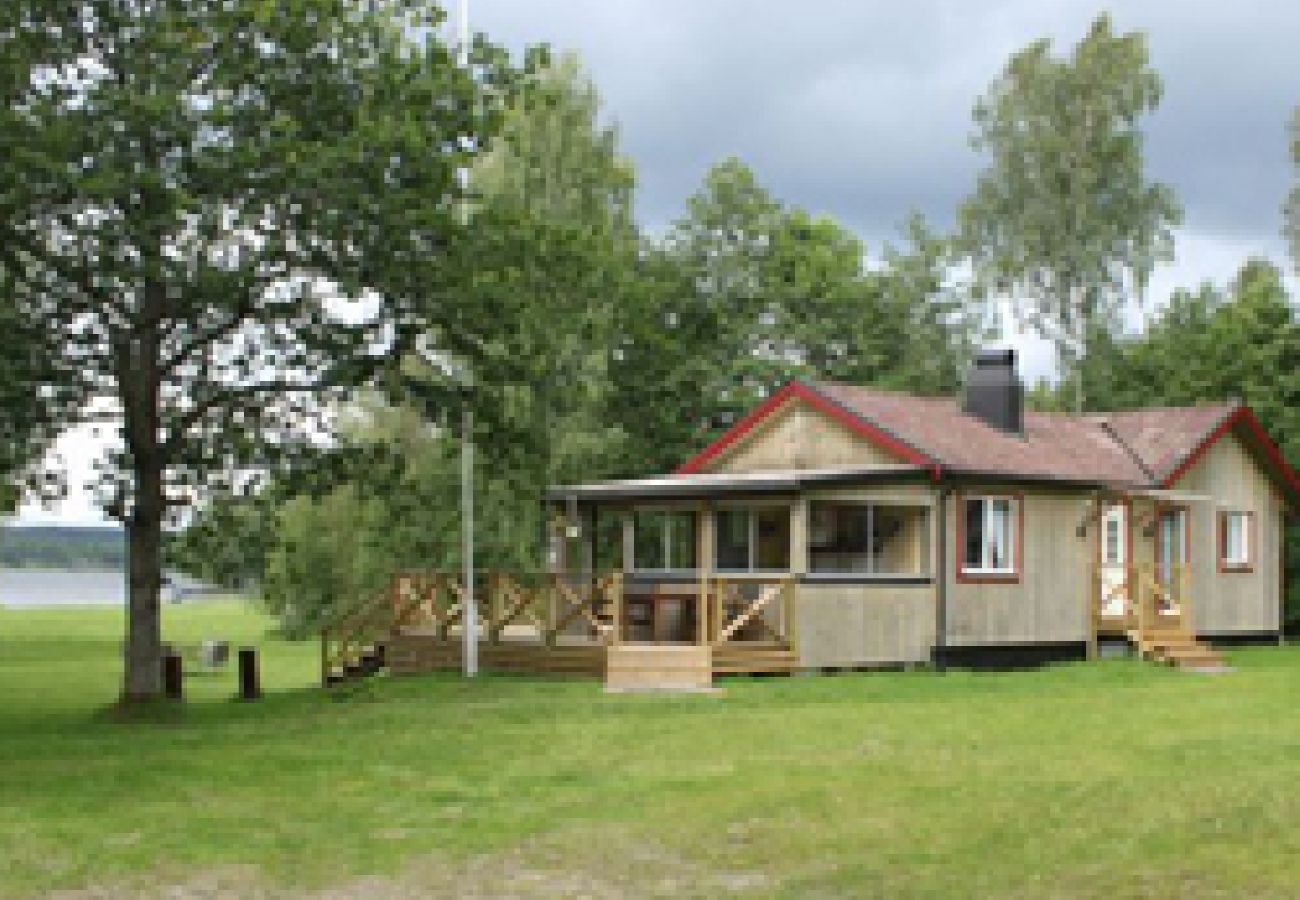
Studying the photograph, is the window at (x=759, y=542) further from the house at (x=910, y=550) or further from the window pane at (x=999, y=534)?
the window pane at (x=999, y=534)

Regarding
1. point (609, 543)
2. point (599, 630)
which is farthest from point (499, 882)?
point (609, 543)

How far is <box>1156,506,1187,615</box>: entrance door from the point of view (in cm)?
2864

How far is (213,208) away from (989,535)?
13159 millimetres

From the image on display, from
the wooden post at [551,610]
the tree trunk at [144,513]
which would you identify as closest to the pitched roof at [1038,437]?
the wooden post at [551,610]

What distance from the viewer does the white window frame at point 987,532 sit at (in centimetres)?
2477

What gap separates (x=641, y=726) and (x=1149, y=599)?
1317 centimetres

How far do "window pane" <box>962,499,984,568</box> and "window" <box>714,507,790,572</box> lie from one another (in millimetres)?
3022

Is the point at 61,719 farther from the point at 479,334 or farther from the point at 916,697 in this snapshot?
the point at 916,697

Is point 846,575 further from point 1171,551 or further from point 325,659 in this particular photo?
point 1171,551

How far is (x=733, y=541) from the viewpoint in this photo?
1070 inches

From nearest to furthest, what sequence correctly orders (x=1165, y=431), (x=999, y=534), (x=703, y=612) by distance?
1. (x=703, y=612)
2. (x=999, y=534)
3. (x=1165, y=431)

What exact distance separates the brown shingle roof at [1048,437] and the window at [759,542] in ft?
7.38

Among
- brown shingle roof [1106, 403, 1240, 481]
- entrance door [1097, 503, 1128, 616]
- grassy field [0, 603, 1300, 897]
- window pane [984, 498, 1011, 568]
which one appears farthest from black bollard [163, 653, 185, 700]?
brown shingle roof [1106, 403, 1240, 481]

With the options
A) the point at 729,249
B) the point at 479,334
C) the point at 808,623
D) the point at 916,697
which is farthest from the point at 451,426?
the point at 729,249
